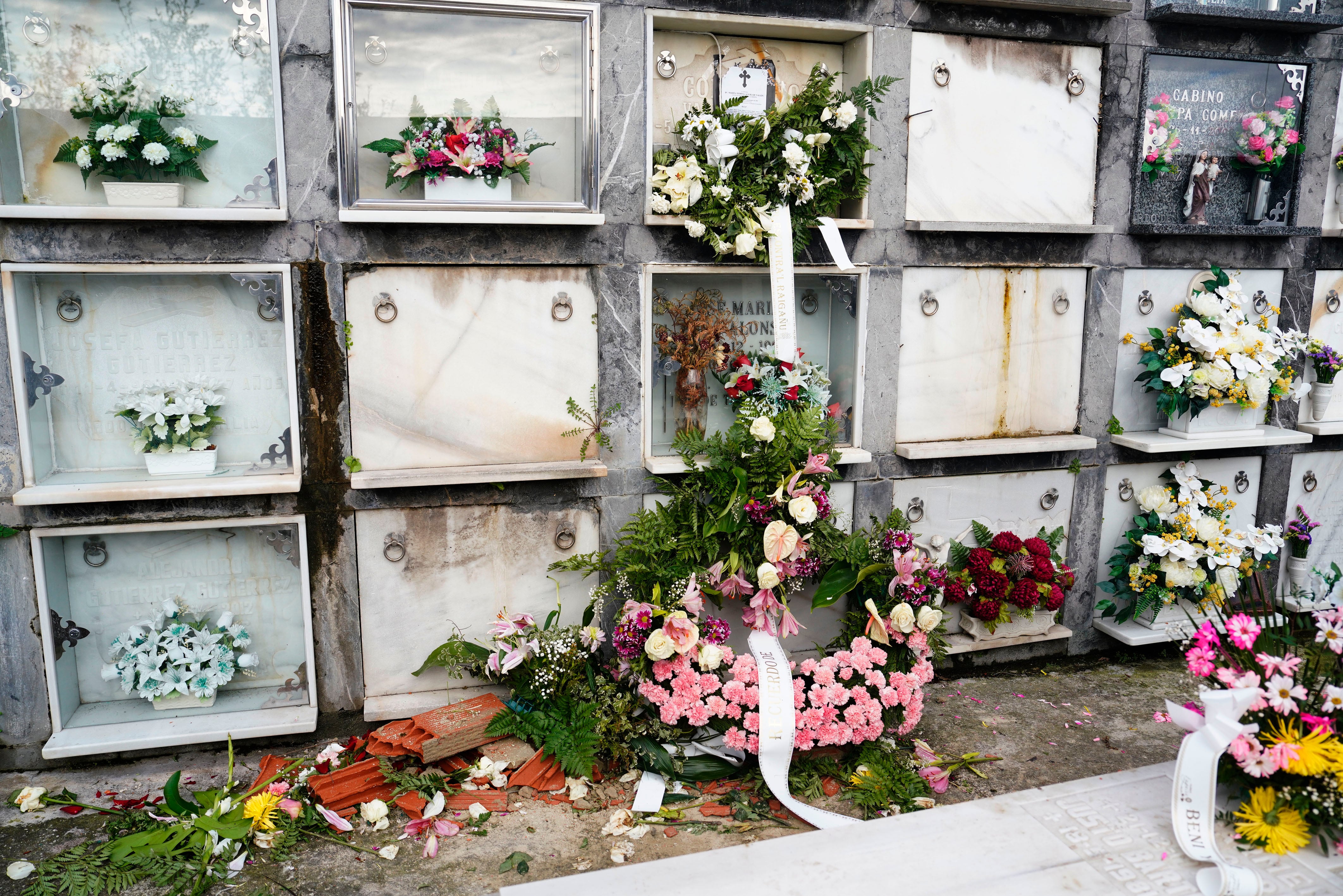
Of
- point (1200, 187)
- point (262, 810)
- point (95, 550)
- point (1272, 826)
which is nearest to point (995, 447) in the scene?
point (1200, 187)

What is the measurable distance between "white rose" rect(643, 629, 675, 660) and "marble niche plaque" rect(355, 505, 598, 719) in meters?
0.75

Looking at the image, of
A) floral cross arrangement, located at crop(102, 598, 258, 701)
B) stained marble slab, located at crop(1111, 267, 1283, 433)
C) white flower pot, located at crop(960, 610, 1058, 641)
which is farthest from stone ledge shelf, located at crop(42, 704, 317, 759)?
stained marble slab, located at crop(1111, 267, 1283, 433)

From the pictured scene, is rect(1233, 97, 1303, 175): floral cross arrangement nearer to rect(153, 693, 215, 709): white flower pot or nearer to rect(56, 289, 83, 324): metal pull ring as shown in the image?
rect(56, 289, 83, 324): metal pull ring

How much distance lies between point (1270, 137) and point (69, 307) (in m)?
6.10

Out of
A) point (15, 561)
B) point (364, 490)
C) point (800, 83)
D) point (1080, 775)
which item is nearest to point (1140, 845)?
point (1080, 775)

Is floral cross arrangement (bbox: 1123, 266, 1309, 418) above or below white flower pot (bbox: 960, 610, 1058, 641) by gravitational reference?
above

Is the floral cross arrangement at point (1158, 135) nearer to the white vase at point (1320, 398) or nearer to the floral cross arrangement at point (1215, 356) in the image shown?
the floral cross arrangement at point (1215, 356)

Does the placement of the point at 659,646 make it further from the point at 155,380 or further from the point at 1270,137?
the point at 1270,137

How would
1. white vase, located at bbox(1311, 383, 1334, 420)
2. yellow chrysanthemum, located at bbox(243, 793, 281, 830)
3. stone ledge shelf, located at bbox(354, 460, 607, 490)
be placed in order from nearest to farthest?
1. yellow chrysanthemum, located at bbox(243, 793, 281, 830)
2. stone ledge shelf, located at bbox(354, 460, 607, 490)
3. white vase, located at bbox(1311, 383, 1334, 420)

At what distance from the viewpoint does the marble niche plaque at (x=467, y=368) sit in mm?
3980

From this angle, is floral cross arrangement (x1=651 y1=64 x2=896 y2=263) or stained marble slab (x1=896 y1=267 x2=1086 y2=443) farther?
stained marble slab (x1=896 y1=267 x2=1086 y2=443)

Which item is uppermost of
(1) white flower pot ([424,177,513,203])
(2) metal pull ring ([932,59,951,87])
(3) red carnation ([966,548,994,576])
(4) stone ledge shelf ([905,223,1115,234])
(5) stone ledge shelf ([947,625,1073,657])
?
(2) metal pull ring ([932,59,951,87])

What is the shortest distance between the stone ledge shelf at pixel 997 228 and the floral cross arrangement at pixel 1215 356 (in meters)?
0.71

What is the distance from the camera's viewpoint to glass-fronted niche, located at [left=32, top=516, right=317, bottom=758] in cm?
389
